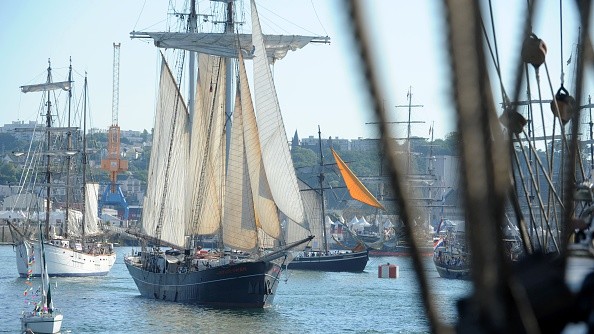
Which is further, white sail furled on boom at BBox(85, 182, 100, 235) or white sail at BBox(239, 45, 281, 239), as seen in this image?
white sail furled on boom at BBox(85, 182, 100, 235)

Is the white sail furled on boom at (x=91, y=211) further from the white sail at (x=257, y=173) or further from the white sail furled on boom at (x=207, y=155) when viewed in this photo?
the white sail at (x=257, y=173)

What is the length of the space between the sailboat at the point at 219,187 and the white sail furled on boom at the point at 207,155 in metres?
0.04

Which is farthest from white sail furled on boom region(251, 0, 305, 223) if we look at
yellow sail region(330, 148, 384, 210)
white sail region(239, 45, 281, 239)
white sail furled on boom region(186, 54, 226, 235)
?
yellow sail region(330, 148, 384, 210)

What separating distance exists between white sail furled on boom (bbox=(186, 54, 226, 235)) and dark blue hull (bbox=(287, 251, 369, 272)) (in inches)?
992

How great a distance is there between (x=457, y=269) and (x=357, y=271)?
477 inches

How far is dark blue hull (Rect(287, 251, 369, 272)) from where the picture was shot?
68375 millimetres

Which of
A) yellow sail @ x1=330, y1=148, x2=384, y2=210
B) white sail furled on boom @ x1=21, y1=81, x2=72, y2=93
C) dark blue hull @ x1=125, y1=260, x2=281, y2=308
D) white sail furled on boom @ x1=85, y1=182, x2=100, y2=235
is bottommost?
dark blue hull @ x1=125, y1=260, x2=281, y2=308

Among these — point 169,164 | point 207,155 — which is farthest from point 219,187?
point 169,164

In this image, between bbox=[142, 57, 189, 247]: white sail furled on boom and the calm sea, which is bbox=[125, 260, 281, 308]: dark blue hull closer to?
the calm sea

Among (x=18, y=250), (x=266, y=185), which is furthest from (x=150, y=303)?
(x=18, y=250)

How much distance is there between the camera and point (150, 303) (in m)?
41.6

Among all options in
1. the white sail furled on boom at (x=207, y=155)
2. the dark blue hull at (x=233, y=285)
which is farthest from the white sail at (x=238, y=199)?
the white sail furled on boom at (x=207, y=155)

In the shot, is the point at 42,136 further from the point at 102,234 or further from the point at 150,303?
the point at 150,303

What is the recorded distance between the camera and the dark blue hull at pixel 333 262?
6838 centimetres
